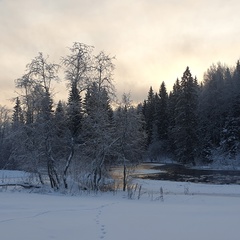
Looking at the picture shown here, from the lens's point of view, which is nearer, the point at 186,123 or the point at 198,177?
the point at 198,177

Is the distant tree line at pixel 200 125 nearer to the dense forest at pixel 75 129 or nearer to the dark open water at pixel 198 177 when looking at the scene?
the dark open water at pixel 198 177

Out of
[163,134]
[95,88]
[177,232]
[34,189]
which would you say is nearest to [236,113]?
[163,134]

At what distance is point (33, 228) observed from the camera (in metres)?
7.54

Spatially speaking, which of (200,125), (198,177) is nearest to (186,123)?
(200,125)

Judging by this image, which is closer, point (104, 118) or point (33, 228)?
point (33, 228)

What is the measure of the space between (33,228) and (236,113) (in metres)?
62.8

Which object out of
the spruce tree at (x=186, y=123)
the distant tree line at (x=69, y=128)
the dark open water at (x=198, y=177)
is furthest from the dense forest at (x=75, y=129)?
the spruce tree at (x=186, y=123)

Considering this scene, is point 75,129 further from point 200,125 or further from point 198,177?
point 200,125

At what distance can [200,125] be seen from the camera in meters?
70.7

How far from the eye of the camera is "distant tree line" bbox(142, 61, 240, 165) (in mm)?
63312

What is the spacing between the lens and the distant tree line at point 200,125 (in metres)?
63.3

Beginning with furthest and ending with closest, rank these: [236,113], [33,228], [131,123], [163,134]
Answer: [163,134]
[236,113]
[131,123]
[33,228]

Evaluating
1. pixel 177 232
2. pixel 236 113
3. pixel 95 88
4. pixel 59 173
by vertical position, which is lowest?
pixel 177 232

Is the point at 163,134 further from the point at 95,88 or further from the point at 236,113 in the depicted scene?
the point at 95,88
